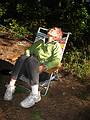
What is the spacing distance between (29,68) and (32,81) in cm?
27

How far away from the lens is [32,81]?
23.2 feet

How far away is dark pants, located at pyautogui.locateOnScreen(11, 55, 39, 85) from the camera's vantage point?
709 cm

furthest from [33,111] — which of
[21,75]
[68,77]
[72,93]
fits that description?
[68,77]

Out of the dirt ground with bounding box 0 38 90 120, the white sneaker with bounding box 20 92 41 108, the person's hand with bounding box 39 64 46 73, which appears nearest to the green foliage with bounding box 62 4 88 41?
the dirt ground with bounding box 0 38 90 120

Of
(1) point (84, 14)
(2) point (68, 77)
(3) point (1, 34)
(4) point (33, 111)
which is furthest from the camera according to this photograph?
(3) point (1, 34)

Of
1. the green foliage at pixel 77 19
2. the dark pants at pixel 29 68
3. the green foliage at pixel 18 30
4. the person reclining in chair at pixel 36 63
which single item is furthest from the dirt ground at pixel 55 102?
the green foliage at pixel 18 30

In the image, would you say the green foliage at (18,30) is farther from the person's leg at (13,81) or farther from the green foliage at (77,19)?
the person's leg at (13,81)

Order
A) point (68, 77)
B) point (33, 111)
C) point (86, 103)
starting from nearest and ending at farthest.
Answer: point (33, 111) → point (86, 103) → point (68, 77)

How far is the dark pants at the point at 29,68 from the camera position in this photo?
7.09 metres

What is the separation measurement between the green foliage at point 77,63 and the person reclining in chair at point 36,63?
5.62 ft

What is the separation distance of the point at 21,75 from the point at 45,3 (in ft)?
15.2

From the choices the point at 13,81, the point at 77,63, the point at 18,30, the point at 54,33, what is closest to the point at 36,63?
the point at 13,81

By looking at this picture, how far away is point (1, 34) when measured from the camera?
10984mm

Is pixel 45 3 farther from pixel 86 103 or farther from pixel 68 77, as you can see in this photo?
pixel 86 103
